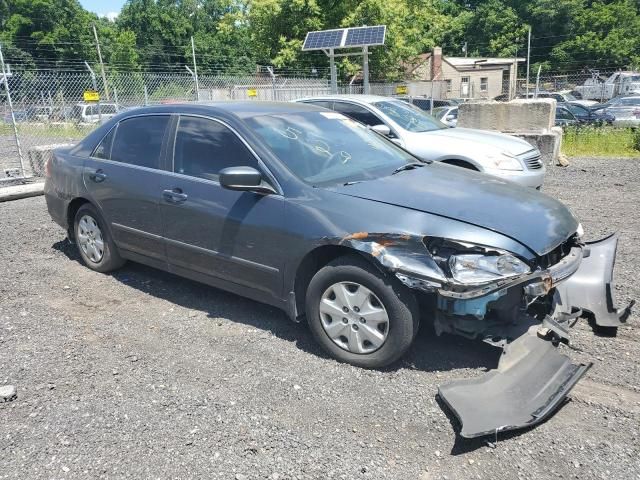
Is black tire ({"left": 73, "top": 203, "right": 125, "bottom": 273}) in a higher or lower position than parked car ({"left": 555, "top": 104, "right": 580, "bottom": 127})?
higher

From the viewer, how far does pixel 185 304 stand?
4789mm

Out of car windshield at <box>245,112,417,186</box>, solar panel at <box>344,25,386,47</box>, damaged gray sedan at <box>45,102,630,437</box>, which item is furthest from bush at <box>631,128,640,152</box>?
car windshield at <box>245,112,417,186</box>

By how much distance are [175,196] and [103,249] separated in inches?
55.3

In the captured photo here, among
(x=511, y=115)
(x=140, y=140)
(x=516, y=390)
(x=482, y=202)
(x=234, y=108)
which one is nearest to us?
(x=516, y=390)

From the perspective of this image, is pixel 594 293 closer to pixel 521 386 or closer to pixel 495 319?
pixel 495 319

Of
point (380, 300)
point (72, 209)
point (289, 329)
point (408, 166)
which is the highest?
point (408, 166)

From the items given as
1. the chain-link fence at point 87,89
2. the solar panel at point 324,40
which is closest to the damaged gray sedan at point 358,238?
the chain-link fence at point 87,89

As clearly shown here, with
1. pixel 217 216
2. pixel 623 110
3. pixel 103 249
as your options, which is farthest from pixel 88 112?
pixel 623 110

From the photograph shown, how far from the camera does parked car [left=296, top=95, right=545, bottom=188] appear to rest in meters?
7.52

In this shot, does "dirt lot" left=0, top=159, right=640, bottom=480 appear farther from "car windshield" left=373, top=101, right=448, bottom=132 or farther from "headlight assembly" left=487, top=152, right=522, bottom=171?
"car windshield" left=373, top=101, right=448, bottom=132

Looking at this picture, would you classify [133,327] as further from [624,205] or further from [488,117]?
[488,117]

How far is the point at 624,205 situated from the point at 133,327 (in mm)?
6748

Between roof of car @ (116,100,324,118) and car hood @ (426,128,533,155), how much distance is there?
3579mm

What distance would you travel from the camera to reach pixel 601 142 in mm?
13523
